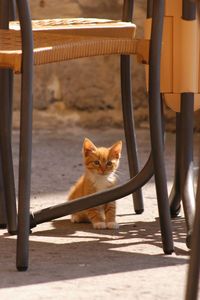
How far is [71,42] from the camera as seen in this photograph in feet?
9.00

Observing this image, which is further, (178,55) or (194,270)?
(178,55)

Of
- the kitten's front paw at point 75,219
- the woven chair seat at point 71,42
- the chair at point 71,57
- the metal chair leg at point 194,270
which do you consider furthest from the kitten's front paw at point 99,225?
the metal chair leg at point 194,270

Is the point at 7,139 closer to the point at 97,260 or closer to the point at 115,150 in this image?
the point at 97,260

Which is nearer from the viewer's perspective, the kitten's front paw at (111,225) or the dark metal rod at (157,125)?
the dark metal rod at (157,125)

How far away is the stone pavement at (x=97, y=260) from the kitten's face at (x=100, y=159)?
18cm

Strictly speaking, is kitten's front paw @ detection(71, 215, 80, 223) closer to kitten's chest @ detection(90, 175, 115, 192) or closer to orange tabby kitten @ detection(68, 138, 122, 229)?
orange tabby kitten @ detection(68, 138, 122, 229)

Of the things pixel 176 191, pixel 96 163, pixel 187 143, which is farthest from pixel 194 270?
pixel 96 163

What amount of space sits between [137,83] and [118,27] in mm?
2818

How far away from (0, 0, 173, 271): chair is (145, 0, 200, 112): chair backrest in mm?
132

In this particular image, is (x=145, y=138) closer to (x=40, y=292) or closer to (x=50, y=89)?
(x=50, y=89)

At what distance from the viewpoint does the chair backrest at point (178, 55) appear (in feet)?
10.0

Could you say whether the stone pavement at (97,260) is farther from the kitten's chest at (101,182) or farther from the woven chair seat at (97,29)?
the woven chair seat at (97,29)

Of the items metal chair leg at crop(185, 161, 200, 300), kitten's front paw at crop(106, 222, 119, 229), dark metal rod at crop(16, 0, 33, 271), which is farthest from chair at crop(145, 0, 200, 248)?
metal chair leg at crop(185, 161, 200, 300)

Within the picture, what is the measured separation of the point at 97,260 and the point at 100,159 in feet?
2.81
